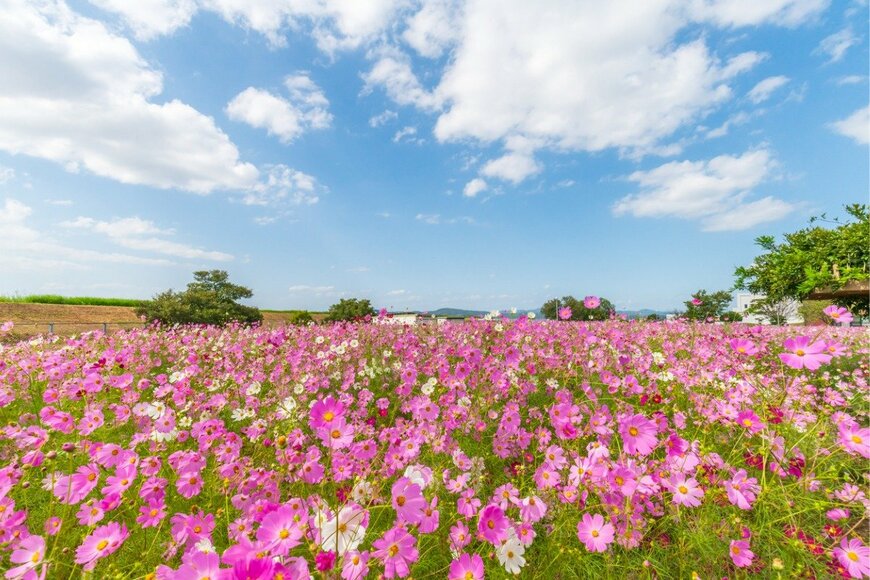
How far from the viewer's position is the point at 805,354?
1849 millimetres

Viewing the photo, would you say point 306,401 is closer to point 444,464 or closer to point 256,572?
point 444,464

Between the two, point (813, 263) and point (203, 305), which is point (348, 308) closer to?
point (203, 305)

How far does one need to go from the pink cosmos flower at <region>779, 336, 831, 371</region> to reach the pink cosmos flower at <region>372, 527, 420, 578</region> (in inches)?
65.0

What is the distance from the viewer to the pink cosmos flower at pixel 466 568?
134cm

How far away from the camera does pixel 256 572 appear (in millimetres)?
882

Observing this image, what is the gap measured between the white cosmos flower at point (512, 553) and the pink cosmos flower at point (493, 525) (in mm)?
47

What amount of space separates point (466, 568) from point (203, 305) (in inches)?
1169

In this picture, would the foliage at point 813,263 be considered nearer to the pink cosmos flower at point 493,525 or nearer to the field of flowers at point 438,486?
the field of flowers at point 438,486

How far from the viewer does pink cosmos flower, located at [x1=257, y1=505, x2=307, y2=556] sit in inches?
44.9

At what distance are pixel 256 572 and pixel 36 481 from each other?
3.00 m

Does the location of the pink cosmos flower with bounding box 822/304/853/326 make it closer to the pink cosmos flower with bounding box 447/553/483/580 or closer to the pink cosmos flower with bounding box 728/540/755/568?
the pink cosmos flower with bounding box 728/540/755/568

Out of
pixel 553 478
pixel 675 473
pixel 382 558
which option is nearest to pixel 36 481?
pixel 382 558

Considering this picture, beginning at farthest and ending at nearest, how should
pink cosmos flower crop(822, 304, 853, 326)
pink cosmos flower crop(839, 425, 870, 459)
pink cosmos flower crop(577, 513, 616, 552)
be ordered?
pink cosmos flower crop(822, 304, 853, 326), pink cosmos flower crop(839, 425, 870, 459), pink cosmos flower crop(577, 513, 616, 552)

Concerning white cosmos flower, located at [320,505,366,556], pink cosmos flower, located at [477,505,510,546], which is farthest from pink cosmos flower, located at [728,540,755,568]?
white cosmos flower, located at [320,505,366,556]
